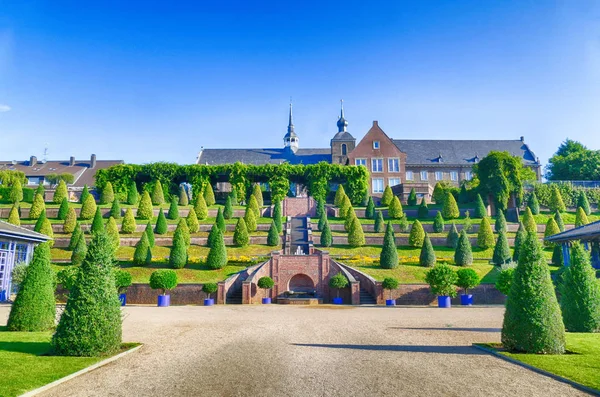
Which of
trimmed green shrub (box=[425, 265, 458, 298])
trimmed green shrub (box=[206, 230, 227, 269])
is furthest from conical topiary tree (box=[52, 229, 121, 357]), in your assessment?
trimmed green shrub (box=[206, 230, 227, 269])

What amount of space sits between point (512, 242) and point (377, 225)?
505 inches

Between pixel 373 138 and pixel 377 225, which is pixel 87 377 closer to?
pixel 377 225

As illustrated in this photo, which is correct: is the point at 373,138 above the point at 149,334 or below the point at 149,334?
above

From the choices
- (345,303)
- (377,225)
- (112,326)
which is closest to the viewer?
(112,326)

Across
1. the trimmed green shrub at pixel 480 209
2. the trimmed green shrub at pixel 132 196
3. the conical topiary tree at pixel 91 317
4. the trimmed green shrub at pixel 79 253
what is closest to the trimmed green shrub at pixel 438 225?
the trimmed green shrub at pixel 480 209

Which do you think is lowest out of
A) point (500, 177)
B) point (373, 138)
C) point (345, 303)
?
point (345, 303)

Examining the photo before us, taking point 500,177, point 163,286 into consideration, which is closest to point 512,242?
point 500,177

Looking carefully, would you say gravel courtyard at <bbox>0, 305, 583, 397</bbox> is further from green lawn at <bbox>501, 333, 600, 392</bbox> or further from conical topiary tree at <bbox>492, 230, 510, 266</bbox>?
conical topiary tree at <bbox>492, 230, 510, 266</bbox>

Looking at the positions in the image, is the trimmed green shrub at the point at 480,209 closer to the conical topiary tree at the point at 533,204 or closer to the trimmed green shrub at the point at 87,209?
the conical topiary tree at the point at 533,204

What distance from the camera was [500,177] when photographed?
48469 millimetres

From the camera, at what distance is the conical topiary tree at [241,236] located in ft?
128

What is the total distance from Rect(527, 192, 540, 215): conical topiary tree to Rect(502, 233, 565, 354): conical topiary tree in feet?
138

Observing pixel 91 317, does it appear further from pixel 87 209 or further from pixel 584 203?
pixel 584 203

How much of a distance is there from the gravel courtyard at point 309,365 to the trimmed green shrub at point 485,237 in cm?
2618
